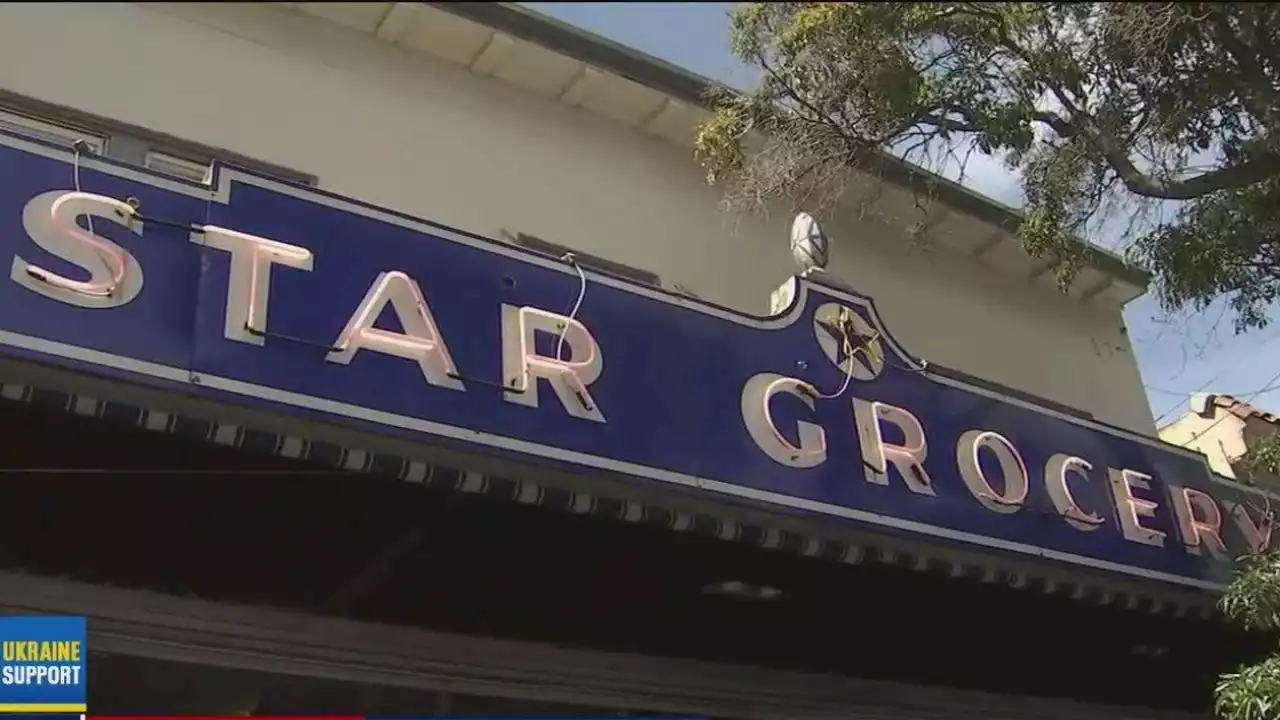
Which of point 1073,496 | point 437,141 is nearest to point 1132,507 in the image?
point 1073,496

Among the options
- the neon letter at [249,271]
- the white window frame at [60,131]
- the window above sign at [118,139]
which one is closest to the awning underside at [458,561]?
the neon letter at [249,271]

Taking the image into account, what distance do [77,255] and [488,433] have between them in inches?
70.4

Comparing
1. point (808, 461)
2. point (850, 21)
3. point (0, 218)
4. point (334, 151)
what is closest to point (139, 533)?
point (0, 218)

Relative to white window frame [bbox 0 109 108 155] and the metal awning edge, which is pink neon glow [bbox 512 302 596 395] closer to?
the metal awning edge

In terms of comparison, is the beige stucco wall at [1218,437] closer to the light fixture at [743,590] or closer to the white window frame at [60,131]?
the light fixture at [743,590]

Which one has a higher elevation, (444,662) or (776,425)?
(776,425)

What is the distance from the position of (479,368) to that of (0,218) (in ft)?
6.62

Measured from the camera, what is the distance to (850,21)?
697 cm

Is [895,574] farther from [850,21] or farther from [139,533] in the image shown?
[139,533]

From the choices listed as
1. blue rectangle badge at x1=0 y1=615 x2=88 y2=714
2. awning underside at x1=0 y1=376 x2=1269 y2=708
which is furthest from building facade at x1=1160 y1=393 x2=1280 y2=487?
blue rectangle badge at x1=0 y1=615 x2=88 y2=714

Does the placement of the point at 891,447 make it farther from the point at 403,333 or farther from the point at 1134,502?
the point at 403,333

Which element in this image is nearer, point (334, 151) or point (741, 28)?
point (741, 28)

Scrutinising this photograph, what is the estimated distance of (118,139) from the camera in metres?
7.95

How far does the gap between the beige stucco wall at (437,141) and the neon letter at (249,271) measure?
3182mm
